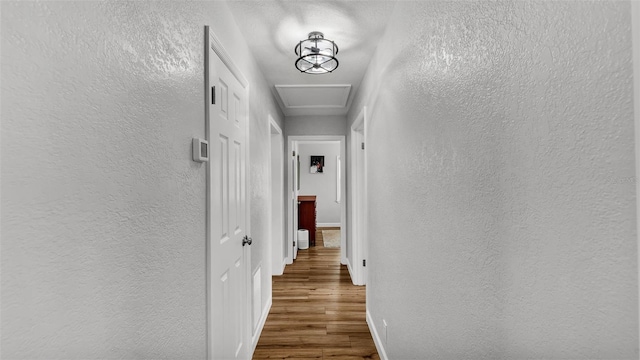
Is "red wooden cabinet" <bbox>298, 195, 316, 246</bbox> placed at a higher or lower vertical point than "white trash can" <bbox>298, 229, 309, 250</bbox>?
higher

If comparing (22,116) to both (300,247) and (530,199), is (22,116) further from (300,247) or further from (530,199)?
(300,247)

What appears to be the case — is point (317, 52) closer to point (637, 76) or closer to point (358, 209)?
point (637, 76)

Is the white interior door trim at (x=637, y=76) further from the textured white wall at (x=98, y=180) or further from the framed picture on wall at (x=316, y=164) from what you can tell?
the framed picture on wall at (x=316, y=164)

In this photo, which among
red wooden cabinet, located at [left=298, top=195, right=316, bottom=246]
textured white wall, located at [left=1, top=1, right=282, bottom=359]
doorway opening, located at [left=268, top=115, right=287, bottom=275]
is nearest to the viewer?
textured white wall, located at [left=1, top=1, right=282, bottom=359]

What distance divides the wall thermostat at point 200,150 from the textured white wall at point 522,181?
0.97 m

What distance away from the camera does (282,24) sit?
2.09 metres

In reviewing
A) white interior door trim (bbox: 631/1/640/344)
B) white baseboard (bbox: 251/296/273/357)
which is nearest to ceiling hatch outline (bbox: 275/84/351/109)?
white baseboard (bbox: 251/296/273/357)

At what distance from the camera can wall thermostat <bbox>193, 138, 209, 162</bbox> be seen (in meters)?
1.40

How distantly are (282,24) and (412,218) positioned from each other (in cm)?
145

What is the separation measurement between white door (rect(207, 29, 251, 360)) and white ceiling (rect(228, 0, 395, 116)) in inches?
15.5

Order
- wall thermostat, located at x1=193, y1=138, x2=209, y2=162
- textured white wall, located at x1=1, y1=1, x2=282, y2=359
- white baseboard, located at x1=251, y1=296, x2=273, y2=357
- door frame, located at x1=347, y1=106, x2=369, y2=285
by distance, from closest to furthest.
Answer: textured white wall, located at x1=1, y1=1, x2=282, y2=359 < wall thermostat, located at x1=193, y1=138, x2=209, y2=162 < white baseboard, located at x1=251, y1=296, x2=273, y2=357 < door frame, located at x1=347, y1=106, x2=369, y2=285

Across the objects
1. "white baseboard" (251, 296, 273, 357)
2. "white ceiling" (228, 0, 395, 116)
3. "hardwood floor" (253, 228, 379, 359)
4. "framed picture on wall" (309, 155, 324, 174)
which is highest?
"white ceiling" (228, 0, 395, 116)

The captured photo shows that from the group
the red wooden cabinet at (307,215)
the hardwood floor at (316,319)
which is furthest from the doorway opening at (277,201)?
the red wooden cabinet at (307,215)

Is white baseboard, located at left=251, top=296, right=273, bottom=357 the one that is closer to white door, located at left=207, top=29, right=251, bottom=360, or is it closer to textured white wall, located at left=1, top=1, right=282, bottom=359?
white door, located at left=207, top=29, right=251, bottom=360
